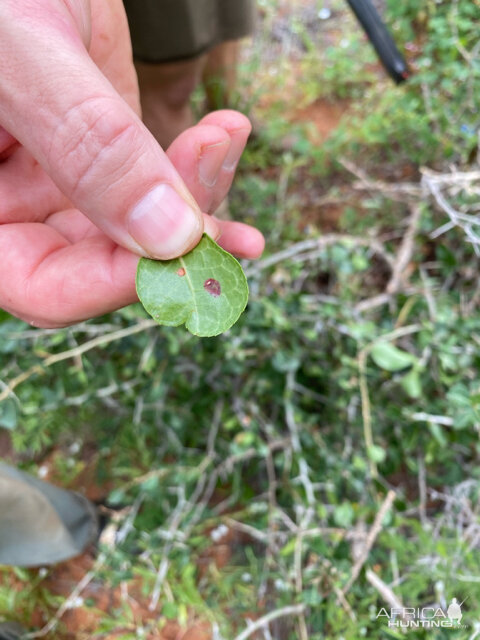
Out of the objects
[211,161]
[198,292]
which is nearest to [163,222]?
[198,292]

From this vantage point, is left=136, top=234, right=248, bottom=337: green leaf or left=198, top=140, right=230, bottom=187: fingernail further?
left=198, top=140, right=230, bottom=187: fingernail

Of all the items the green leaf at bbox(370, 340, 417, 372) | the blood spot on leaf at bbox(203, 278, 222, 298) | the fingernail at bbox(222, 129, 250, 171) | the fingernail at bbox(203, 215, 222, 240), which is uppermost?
the fingernail at bbox(222, 129, 250, 171)

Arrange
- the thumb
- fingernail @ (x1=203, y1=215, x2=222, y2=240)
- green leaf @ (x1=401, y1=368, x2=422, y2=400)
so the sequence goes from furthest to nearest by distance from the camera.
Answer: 1. green leaf @ (x1=401, y1=368, x2=422, y2=400)
2. fingernail @ (x1=203, y1=215, x2=222, y2=240)
3. the thumb

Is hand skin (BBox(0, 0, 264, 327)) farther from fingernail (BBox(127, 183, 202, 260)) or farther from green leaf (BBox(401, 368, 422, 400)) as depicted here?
green leaf (BBox(401, 368, 422, 400))

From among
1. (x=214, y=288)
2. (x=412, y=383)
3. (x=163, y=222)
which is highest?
(x=163, y=222)

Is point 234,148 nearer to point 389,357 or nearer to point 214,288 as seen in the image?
point 214,288

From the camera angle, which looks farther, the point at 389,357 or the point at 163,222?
the point at 389,357

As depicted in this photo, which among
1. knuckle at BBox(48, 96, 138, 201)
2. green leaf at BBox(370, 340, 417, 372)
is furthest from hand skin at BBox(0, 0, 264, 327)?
green leaf at BBox(370, 340, 417, 372)

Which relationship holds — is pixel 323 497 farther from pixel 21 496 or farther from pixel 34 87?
pixel 34 87
